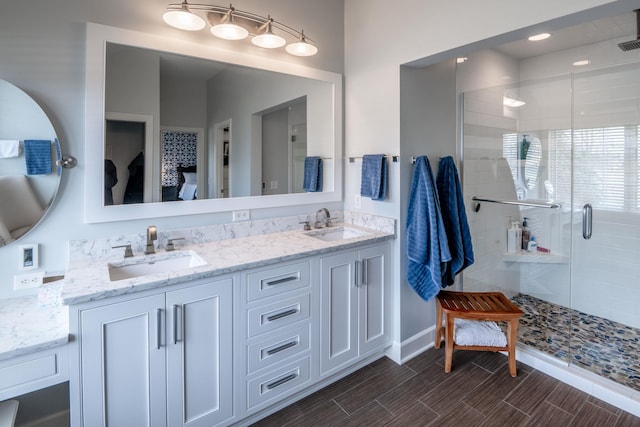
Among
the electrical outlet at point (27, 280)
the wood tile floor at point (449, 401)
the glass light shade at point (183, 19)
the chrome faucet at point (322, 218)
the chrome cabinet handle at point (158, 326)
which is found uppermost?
the glass light shade at point (183, 19)

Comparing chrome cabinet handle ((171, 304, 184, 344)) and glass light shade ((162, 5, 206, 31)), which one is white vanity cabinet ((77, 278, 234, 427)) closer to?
chrome cabinet handle ((171, 304, 184, 344))

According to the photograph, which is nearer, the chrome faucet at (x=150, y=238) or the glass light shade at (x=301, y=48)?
the chrome faucet at (x=150, y=238)

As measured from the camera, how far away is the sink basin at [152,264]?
1.77 metres

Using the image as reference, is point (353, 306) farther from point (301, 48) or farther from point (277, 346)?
point (301, 48)

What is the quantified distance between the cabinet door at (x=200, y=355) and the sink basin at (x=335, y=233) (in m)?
0.97

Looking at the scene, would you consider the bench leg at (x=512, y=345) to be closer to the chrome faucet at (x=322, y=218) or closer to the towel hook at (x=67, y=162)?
the chrome faucet at (x=322, y=218)

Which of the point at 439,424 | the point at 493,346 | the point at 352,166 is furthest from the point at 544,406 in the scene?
the point at 352,166

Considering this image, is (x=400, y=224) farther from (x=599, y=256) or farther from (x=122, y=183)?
(x=599, y=256)

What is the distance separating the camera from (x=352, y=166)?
110 inches

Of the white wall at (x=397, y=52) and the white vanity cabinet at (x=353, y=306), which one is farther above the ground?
the white wall at (x=397, y=52)

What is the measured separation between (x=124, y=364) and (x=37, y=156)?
1085 millimetres

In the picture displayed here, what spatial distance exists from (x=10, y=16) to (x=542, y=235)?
13.4ft

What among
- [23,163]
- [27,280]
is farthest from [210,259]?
[23,163]

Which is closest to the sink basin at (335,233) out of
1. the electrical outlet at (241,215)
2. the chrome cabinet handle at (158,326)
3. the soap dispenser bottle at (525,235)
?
the electrical outlet at (241,215)
